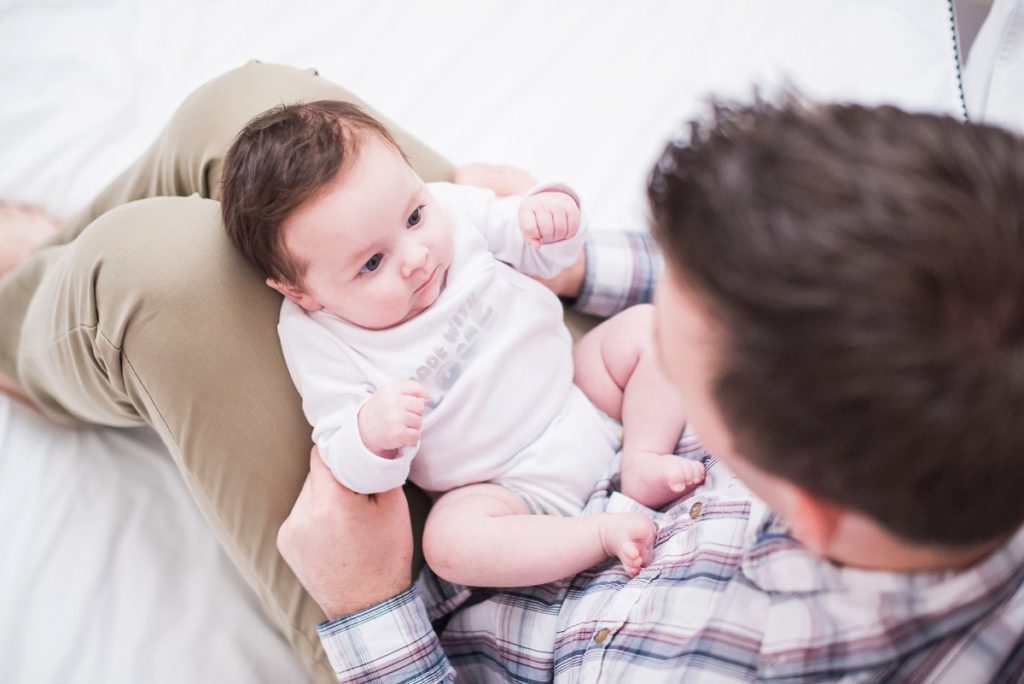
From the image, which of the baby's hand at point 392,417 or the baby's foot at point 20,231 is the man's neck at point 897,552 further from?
the baby's foot at point 20,231

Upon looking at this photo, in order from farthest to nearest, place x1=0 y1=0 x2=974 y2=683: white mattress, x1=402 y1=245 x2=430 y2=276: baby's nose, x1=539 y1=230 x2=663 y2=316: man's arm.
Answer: x1=0 y1=0 x2=974 y2=683: white mattress → x1=539 y1=230 x2=663 y2=316: man's arm → x1=402 y1=245 x2=430 y2=276: baby's nose

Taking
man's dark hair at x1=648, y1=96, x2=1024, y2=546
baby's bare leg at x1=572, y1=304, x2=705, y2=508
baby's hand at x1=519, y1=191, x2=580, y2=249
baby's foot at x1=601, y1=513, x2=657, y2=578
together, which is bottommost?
baby's foot at x1=601, y1=513, x2=657, y2=578

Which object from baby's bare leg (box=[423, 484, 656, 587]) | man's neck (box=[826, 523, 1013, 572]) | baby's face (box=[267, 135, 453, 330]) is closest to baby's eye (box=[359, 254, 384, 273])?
baby's face (box=[267, 135, 453, 330])

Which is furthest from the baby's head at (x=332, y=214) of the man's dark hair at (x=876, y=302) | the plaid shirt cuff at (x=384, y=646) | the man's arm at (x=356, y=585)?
the man's dark hair at (x=876, y=302)

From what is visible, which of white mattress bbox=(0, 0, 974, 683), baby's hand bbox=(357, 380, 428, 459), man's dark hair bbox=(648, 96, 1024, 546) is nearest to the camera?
man's dark hair bbox=(648, 96, 1024, 546)

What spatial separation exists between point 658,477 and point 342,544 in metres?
0.39

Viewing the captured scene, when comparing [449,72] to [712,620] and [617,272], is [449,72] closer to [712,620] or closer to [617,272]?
[617,272]

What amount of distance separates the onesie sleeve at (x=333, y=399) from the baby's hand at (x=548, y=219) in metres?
0.29

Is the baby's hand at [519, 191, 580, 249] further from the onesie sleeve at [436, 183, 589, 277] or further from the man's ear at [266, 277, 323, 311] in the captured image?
the man's ear at [266, 277, 323, 311]

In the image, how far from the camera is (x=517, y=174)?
121 cm

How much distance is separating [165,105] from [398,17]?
0.55 meters

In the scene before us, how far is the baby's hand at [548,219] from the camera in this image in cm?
100

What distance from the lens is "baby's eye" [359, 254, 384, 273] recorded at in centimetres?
93

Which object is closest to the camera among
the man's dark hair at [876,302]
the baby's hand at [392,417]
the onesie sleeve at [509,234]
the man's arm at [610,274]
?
the man's dark hair at [876,302]
